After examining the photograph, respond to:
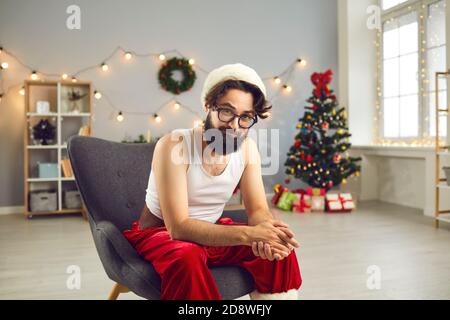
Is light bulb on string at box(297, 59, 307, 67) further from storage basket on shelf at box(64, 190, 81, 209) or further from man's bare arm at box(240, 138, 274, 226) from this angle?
man's bare arm at box(240, 138, 274, 226)

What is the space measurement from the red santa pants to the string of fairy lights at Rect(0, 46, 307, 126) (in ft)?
12.3

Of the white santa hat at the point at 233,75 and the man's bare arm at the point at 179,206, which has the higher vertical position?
the white santa hat at the point at 233,75

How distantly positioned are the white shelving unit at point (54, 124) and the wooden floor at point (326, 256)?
420 mm

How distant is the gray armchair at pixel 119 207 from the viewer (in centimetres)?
143

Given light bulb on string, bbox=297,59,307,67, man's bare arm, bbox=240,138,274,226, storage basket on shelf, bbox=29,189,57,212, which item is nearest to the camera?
man's bare arm, bbox=240,138,274,226

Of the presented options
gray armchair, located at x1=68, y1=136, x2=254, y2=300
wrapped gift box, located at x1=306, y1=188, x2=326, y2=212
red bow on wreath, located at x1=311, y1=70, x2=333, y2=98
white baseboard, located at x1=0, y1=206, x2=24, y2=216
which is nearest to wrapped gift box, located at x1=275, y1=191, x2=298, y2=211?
wrapped gift box, located at x1=306, y1=188, x2=326, y2=212

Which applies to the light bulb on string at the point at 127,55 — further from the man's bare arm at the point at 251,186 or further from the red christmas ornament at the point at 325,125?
the man's bare arm at the point at 251,186

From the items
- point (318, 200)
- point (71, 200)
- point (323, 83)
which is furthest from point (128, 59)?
point (318, 200)

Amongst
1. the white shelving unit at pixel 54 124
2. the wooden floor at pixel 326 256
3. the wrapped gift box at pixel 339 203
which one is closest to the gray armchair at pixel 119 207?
the wooden floor at pixel 326 256

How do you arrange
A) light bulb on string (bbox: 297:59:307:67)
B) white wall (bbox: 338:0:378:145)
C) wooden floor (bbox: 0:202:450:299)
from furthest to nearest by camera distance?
1. light bulb on string (bbox: 297:59:307:67)
2. white wall (bbox: 338:0:378:145)
3. wooden floor (bbox: 0:202:450:299)

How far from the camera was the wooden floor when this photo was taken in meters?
2.37
